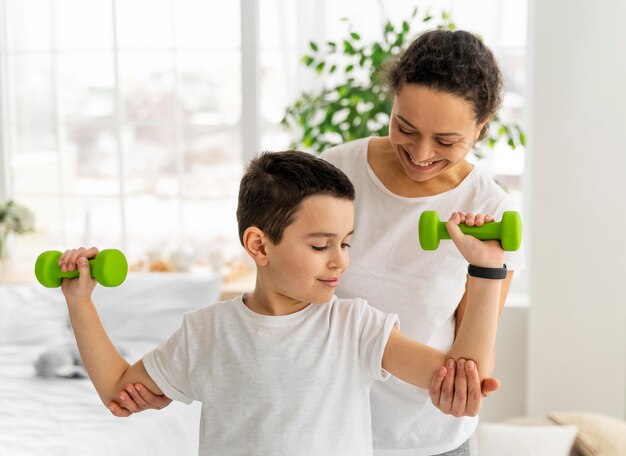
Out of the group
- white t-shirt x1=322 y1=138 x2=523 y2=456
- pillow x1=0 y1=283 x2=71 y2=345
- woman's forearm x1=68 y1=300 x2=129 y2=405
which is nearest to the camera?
woman's forearm x1=68 y1=300 x2=129 y2=405

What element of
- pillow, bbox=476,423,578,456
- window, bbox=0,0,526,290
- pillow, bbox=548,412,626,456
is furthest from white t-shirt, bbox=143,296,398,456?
window, bbox=0,0,526,290

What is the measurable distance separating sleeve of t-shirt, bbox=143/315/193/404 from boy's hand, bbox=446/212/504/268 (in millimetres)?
493

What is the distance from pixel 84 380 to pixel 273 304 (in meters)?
2.15

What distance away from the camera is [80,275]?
5.26ft

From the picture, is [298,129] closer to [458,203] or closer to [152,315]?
[152,315]

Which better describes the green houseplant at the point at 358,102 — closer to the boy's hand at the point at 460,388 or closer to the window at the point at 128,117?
the window at the point at 128,117

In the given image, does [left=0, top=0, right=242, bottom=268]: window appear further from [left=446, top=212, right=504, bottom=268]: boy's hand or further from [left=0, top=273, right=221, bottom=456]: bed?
[left=446, top=212, right=504, bottom=268]: boy's hand

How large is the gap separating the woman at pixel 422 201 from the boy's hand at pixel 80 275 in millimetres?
483

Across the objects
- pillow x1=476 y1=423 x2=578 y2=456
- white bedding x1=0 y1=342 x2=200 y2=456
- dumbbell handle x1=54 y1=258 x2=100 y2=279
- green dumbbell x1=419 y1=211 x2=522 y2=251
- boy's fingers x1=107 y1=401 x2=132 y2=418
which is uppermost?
green dumbbell x1=419 y1=211 x2=522 y2=251

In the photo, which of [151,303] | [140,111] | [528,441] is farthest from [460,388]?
[140,111]

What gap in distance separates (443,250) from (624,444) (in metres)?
1.90

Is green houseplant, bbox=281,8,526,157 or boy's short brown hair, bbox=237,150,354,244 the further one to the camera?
green houseplant, bbox=281,8,526,157

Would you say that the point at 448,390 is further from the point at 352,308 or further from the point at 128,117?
the point at 128,117

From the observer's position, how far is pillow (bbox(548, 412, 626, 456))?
3309mm
